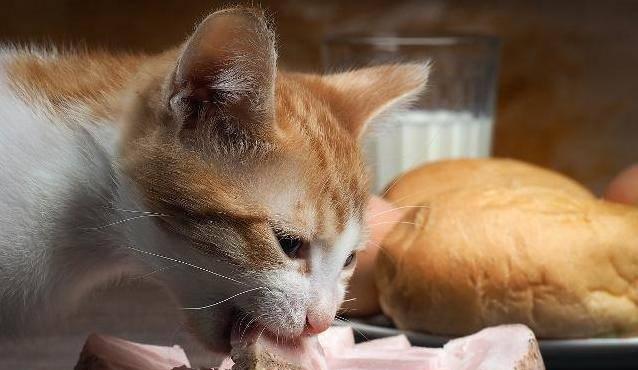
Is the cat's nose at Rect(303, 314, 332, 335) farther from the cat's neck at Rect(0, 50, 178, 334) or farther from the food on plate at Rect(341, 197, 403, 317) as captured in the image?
the food on plate at Rect(341, 197, 403, 317)

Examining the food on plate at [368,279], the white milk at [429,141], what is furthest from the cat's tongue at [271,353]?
the white milk at [429,141]

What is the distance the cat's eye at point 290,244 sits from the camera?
0.69 metres

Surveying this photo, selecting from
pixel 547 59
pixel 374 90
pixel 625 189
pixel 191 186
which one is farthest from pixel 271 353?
pixel 547 59

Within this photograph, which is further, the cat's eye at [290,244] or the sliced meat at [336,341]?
the sliced meat at [336,341]

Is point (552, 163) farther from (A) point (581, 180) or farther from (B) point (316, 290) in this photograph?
(B) point (316, 290)

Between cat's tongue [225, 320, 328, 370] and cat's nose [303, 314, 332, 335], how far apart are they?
0.01 m

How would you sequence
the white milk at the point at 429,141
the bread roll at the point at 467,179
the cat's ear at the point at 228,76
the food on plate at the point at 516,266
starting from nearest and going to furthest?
1. the cat's ear at the point at 228,76
2. the food on plate at the point at 516,266
3. the bread roll at the point at 467,179
4. the white milk at the point at 429,141

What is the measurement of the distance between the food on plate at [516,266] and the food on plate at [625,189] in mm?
169

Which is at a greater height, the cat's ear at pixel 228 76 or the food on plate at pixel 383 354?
the cat's ear at pixel 228 76

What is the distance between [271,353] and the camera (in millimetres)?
676

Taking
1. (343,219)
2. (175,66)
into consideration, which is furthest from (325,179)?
(175,66)

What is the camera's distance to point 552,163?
5.82 feet

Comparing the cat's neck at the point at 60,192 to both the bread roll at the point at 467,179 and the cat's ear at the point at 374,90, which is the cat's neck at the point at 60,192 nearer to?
the cat's ear at the point at 374,90

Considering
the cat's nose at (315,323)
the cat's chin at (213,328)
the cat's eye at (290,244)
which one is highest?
the cat's eye at (290,244)
